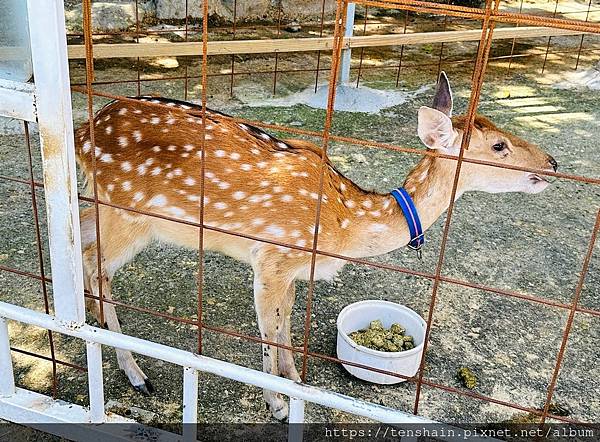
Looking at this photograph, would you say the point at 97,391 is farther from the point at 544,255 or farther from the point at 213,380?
the point at 544,255

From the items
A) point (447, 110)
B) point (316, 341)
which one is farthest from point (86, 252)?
point (447, 110)

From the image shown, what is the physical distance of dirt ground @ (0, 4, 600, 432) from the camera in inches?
123

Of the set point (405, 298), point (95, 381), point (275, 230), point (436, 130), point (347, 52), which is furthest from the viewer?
point (347, 52)

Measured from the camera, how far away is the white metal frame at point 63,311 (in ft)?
7.30

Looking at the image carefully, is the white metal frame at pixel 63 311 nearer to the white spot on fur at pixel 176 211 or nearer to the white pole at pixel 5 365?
the white pole at pixel 5 365

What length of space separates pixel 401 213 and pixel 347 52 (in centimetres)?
329

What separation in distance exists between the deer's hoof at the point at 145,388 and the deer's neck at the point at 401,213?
3.20 ft

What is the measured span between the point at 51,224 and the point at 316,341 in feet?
4.78

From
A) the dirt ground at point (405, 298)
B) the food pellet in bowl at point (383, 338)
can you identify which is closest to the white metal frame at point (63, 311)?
the dirt ground at point (405, 298)

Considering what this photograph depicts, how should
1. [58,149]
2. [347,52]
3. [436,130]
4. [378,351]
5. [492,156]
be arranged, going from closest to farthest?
[58,149] < [436,130] < [378,351] < [492,156] < [347,52]

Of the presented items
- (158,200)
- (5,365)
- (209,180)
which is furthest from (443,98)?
(5,365)

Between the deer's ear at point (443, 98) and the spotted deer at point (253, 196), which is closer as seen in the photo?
the spotted deer at point (253, 196)

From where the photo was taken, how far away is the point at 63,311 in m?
2.57

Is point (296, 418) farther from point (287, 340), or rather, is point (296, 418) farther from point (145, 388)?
point (145, 388)
